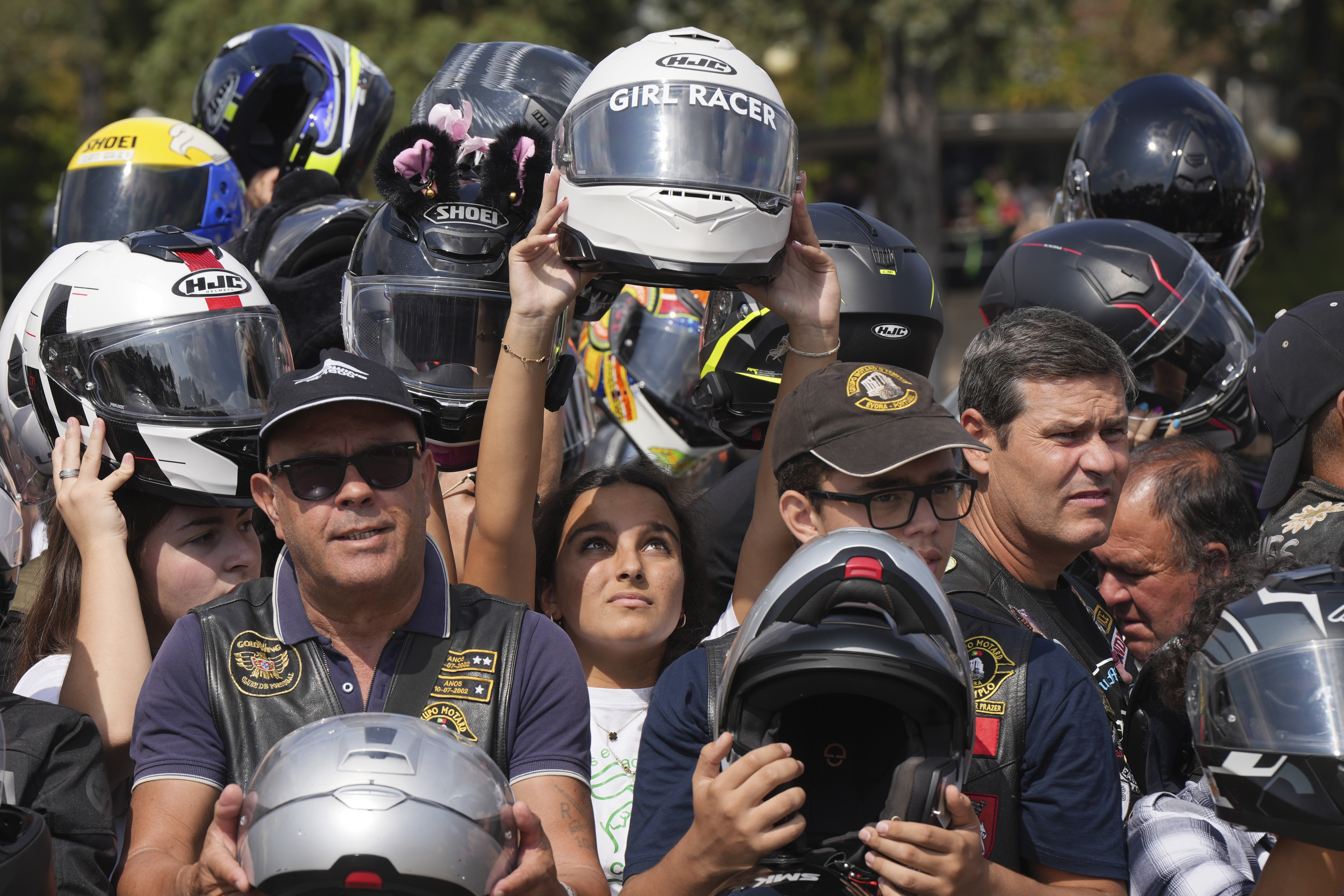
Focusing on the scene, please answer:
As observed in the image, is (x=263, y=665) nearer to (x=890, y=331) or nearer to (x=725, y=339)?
(x=725, y=339)

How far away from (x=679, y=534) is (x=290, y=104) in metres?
3.77

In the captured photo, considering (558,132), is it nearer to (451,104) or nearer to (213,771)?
(451,104)

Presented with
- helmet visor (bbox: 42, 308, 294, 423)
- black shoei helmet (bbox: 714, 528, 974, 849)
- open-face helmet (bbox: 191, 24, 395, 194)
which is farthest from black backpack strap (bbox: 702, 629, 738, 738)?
open-face helmet (bbox: 191, 24, 395, 194)

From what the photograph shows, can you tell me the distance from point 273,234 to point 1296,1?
24.8 meters

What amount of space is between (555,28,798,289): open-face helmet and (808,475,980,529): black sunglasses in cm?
93

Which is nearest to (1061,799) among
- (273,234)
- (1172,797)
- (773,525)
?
(1172,797)

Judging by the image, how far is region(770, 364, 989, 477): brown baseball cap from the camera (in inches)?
117

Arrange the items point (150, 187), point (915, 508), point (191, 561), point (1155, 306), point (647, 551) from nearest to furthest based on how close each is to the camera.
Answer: point (915, 508)
point (191, 561)
point (647, 551)
point (1155, 306)
point (150, 187)

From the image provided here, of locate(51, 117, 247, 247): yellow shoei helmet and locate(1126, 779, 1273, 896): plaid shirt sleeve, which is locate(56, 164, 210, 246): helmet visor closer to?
locate(51, 117, 247, 247): yellow shoei helmet

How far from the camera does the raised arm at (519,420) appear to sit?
373cm

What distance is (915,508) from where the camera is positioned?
9.92 feet

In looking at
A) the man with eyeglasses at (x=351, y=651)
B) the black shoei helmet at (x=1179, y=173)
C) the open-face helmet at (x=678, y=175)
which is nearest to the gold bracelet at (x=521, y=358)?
the open-face helmet at (x=678, y=175)

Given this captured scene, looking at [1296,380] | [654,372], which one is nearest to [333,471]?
[1296,380]

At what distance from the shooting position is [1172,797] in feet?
10.8
